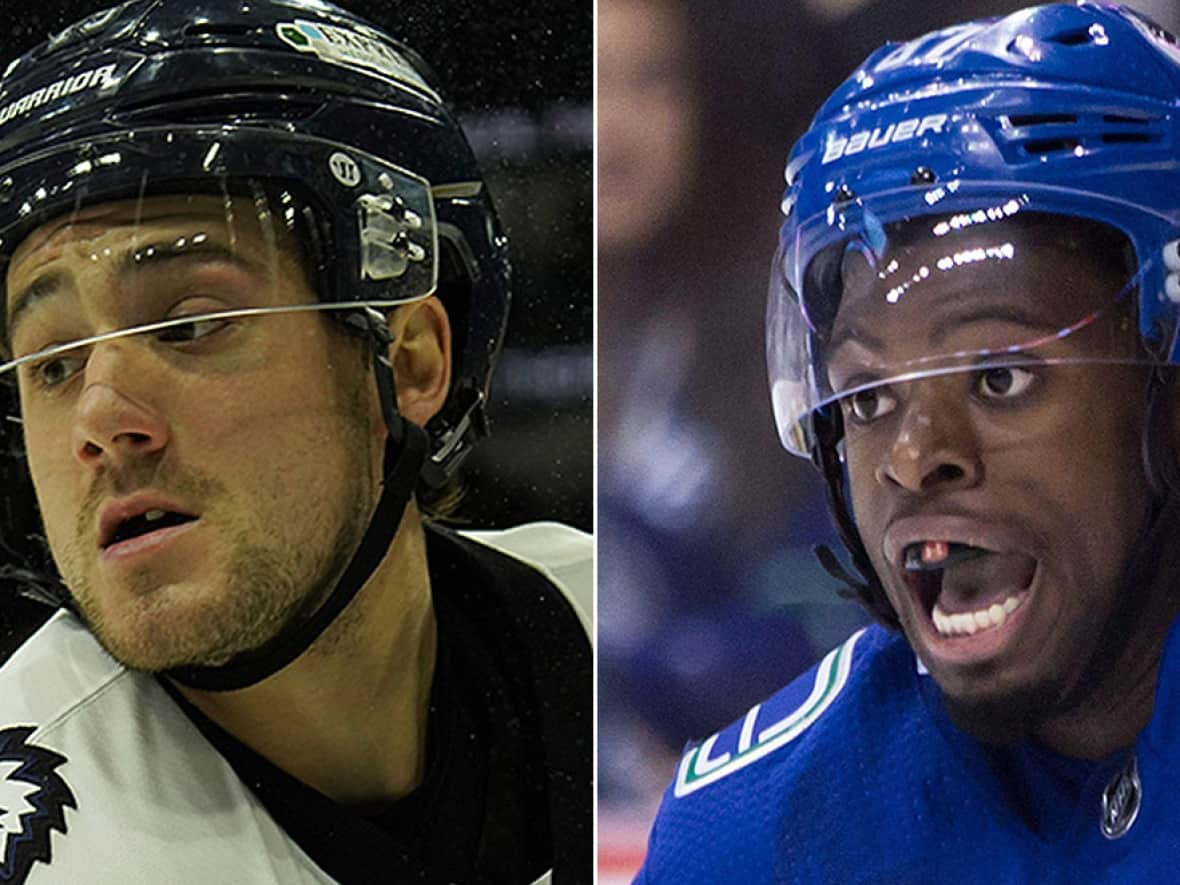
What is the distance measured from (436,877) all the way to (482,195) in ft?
2.43

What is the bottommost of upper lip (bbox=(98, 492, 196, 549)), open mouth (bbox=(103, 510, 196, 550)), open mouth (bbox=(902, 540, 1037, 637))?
open mouth (bbox=(902, 540, 1037, 637))

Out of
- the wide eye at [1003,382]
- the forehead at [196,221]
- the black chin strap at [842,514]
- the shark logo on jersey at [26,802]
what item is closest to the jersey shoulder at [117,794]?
the shark logo on jersey at [26,802]

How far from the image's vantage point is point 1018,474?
1.50 m

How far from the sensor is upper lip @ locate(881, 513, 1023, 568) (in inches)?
58.9

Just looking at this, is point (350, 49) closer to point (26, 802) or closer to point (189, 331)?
point (189, 331)

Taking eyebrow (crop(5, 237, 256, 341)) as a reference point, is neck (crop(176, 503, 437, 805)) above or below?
below

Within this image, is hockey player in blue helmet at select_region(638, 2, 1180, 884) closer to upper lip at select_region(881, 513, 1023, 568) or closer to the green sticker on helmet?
upper lip at select_region(881, 513, 1023, 568)

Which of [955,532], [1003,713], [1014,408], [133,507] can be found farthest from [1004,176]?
[133,507]

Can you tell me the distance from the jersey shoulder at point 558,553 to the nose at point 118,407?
0.37 meters

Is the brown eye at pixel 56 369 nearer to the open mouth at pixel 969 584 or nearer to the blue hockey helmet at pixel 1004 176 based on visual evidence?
the blue hockey helmet at pixel 1004 176

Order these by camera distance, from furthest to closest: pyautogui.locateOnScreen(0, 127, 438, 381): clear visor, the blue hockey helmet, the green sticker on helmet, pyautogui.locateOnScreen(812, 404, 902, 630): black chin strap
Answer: the green sticker on helmet → pyautogui.locateOnScreen(0, 127, 438, 381): clear visor → pyautogui.locateOnScreen(812, 404, 902, 630): black chin strap → the blue hockey helmet

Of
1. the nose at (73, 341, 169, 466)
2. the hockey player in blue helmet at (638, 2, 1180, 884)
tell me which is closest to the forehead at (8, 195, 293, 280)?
the nose at (73, 341, 169, 466)

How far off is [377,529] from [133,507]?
248 mm

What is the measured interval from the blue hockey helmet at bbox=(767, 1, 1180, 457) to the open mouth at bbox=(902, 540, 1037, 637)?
162 millimetres
